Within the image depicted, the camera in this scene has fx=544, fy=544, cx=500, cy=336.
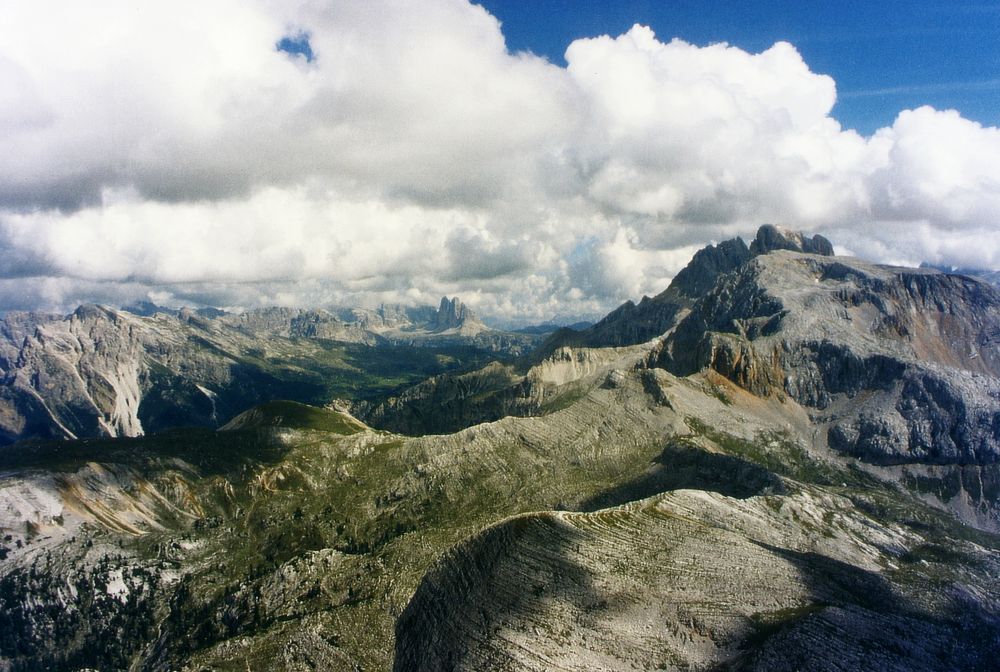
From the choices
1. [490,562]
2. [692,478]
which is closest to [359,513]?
[692,478]

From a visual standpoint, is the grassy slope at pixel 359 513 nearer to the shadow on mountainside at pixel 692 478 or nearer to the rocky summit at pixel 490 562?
the shadow on mountainside at pixel 692 478

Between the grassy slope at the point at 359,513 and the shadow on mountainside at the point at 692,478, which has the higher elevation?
the shadow on mountainside at the point at 692,478

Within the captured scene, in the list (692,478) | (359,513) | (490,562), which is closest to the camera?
(490,562)

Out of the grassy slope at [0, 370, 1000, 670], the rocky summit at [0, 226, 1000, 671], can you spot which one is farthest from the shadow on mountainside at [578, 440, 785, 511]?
the rocky summit at [0, 226, 1000, 671]

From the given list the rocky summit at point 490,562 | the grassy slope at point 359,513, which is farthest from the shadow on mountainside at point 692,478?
the rocky summit at point 490,562

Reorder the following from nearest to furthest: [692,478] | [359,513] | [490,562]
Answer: [490,562], [692,478], [359,513]

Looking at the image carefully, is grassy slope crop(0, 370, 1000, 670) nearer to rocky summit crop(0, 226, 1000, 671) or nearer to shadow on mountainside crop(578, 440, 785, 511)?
shadow on mountainside crop(578, 440, 785, 511)

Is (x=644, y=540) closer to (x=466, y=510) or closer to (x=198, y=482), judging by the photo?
(x=466, y=510)

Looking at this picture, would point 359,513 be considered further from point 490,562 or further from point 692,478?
point 490,562
